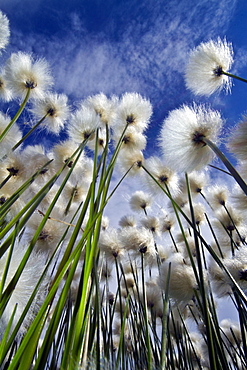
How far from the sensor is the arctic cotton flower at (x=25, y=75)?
6.39 ft

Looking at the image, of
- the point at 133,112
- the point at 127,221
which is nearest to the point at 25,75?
the point at 133,112

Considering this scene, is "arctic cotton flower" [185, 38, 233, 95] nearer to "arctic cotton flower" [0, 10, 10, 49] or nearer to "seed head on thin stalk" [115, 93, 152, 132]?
"seed head on thin stalk" [115, 93, 152, 132]

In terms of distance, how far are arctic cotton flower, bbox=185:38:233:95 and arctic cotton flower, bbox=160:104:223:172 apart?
28 centimetres

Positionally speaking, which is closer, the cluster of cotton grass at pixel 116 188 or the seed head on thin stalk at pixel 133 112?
the cluster of cotton grass at pixel 116 188

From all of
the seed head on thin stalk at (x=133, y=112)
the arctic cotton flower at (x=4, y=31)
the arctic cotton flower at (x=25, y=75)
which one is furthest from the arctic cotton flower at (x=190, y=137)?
the arctic cotton flower at (x=4, y=31)

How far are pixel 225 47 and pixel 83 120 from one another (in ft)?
3.50

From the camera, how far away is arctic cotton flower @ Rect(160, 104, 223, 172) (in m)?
1.42

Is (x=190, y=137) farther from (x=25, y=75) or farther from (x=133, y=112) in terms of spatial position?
(x=25, y=75)

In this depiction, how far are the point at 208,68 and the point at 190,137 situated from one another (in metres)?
0.57

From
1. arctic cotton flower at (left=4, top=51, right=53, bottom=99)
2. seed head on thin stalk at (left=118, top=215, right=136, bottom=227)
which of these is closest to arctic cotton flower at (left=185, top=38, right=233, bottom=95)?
arctic cotton flower at (left=4, top=51, right=53, bottom=99)

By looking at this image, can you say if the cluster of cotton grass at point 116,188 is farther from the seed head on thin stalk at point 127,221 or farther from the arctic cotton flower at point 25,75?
the seed head on thin stalk at point 127,221

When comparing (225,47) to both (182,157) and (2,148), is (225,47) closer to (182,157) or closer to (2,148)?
(182,157)

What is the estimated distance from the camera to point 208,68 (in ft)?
5.45

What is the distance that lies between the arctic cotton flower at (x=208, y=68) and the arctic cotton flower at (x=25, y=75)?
45.1 inches
